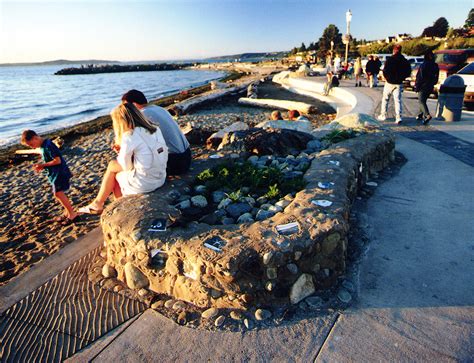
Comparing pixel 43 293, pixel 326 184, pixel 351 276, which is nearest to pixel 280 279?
pixel 351 276

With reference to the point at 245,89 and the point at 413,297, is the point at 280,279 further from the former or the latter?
the point at 245,89

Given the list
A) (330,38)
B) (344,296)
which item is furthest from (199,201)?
(330,38)

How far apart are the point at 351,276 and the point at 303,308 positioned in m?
0.67

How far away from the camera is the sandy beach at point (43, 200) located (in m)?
4.70

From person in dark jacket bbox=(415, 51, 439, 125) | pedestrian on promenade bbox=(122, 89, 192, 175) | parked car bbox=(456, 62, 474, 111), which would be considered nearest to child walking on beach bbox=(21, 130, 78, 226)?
pedestrian on promenade bbox=(122, 89, 192, 175)

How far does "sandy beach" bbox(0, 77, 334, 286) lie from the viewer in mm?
4703

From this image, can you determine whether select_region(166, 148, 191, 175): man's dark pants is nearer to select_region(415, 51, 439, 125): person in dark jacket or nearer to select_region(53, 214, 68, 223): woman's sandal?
select_region(53, 214, 68, 223): woman's sandal

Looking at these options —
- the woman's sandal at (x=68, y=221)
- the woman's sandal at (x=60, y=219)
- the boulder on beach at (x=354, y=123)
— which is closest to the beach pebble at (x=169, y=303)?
the woman's sandal at (x=68, y=221)

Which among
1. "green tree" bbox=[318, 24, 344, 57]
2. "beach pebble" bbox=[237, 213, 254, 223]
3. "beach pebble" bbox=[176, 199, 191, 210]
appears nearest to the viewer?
"beach pebble" bbox=[237, 213, 254, 223]

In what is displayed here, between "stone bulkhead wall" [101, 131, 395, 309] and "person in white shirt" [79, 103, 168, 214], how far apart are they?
0.39 m

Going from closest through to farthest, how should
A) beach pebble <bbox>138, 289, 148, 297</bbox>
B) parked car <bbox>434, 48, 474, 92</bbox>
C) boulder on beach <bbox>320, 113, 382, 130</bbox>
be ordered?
beach pebble <bbox>138, 289, 148, 297</bbox> → boulder on beach <bbox>320, 113, 382, 130</bbox> → parked car <bbox>434, 48, 474, 92</bbox>

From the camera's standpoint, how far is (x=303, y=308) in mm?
2898

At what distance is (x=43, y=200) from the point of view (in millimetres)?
6977

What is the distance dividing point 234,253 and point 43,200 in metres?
5.83
